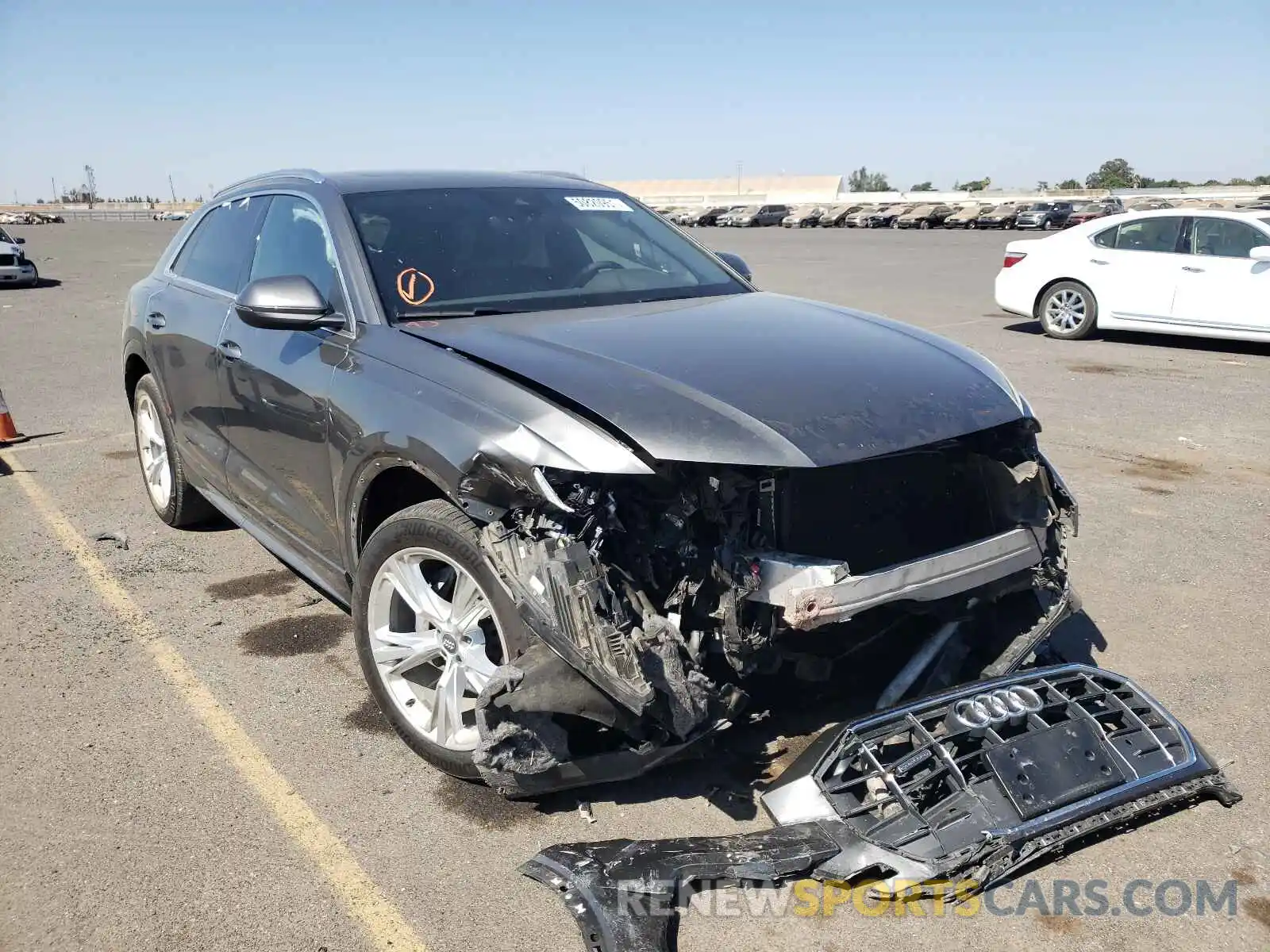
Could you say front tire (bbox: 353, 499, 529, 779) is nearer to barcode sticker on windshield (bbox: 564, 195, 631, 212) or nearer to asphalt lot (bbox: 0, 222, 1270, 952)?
asphalt lot (bbox: 0, 222, 1270, 952)

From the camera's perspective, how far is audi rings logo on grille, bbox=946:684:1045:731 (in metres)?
3.00

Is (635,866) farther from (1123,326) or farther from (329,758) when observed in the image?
(1123,326)

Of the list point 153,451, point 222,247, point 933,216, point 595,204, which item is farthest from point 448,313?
point 933,216

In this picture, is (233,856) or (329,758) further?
(329,758)

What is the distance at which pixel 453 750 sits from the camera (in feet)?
10.5

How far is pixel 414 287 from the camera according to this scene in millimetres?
3824

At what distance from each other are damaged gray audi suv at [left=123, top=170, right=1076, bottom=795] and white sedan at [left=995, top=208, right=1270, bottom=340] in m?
8.96

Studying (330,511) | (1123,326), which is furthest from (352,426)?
(1123,326)

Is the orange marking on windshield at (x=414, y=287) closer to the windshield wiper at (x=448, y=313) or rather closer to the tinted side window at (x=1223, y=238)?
the windshield wiper at (x=448, y=313)

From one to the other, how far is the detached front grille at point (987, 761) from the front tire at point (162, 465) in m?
4.01

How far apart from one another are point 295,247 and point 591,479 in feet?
6.99

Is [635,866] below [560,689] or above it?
below

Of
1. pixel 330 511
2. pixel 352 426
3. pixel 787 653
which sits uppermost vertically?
pixel 352 426

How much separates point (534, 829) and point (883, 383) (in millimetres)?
1748
